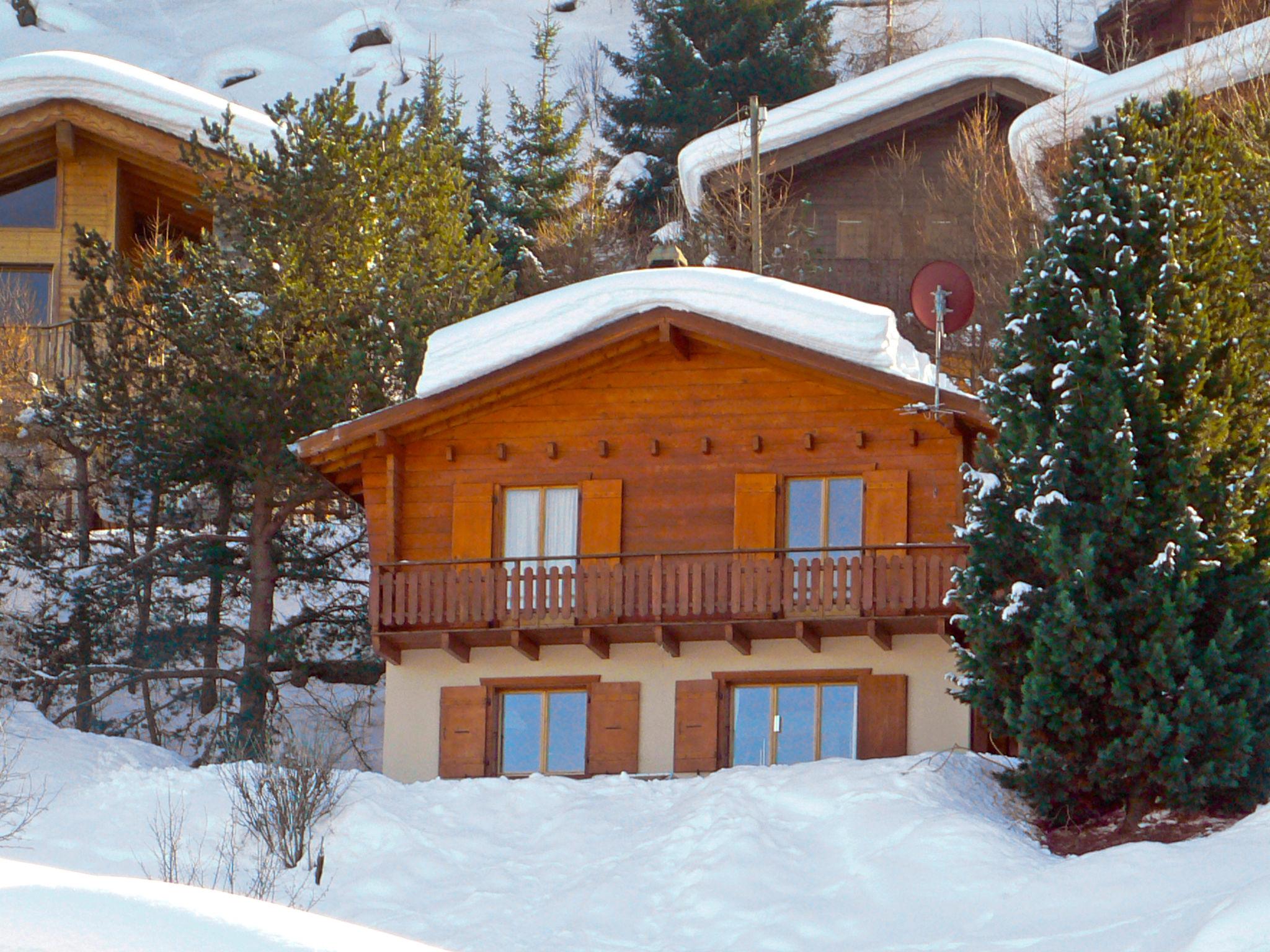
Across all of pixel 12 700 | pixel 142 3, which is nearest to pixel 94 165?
pixel 12 700

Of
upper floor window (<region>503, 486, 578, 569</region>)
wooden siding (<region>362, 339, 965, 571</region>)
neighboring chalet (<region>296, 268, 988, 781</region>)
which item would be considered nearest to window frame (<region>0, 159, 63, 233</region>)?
neighboring chalet (<region>296, 268, 988, 781</region>)

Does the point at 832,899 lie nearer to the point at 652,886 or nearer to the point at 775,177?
the point at 652,886

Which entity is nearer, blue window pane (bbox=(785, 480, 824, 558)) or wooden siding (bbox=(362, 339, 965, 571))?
wooden siding (bbox=(362, 339, 965, 571))

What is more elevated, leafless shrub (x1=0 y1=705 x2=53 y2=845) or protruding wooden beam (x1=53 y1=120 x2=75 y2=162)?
protruding wooden beam (x1=53 y1=120 x2=75 y2=162)

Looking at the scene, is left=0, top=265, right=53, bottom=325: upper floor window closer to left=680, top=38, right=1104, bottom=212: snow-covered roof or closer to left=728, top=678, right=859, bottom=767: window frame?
left=680, top=38, right=1104, bottom=212: snow-covered roof

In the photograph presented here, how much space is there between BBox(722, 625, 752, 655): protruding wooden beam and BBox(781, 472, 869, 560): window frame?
1.21 metres

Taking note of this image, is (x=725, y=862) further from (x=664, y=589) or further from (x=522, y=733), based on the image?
(x=522, y=733)

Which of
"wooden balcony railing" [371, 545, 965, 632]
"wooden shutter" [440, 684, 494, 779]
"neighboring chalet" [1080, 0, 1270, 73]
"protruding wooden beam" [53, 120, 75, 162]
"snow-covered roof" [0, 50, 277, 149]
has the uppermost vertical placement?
"neighboring chalet" [1080, 0, 1270, 73]

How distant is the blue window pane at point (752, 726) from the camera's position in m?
24.3

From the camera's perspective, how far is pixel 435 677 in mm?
25359

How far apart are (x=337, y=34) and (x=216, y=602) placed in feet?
169

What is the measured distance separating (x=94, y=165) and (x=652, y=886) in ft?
77.4

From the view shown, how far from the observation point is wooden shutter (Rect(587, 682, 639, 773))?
24.5m

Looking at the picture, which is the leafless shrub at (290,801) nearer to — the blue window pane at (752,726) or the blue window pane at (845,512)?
the blue window pane at (752,726)
